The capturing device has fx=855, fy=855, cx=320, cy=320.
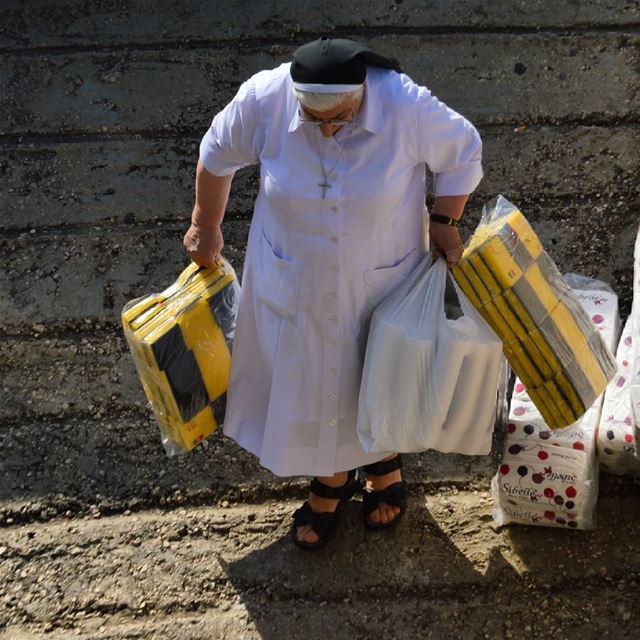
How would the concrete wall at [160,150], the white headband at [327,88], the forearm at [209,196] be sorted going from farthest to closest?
the concrete wall at [160,150], the forearm at [209,196], the white headband at [327,88]

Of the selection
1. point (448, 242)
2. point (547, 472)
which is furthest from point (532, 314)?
point (547, 472)

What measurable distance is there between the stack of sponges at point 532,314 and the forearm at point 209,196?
69 cm

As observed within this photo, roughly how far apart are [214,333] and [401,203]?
69 centimetres

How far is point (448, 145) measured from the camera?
2.12m

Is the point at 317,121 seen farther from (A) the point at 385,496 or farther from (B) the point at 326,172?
(A) the point at 385,496

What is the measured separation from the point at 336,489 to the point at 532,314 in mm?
890

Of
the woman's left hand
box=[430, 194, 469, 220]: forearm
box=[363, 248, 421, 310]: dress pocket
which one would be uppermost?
box=[430, 194, 469, 220]: forearm

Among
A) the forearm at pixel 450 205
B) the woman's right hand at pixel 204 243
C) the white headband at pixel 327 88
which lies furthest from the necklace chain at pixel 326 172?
the woman's right hand at pixel 204 243

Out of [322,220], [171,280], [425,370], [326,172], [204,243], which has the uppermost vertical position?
[326,172]

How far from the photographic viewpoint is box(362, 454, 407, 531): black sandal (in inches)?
107

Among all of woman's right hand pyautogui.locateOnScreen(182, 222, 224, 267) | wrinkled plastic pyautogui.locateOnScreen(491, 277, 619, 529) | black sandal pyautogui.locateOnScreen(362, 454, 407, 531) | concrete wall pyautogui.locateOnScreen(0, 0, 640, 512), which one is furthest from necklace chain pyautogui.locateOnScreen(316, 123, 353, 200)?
concrete wall pyautogui.locateOnScreen(0, 0, 640, 512)

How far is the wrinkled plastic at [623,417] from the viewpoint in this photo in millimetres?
2551

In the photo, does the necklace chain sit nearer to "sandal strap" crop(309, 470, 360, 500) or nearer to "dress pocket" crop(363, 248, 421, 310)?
"dress pocket" crop(363, 248, 421, 310)

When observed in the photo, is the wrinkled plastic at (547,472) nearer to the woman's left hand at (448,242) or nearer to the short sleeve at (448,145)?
the woman's left hand at (448,242)
